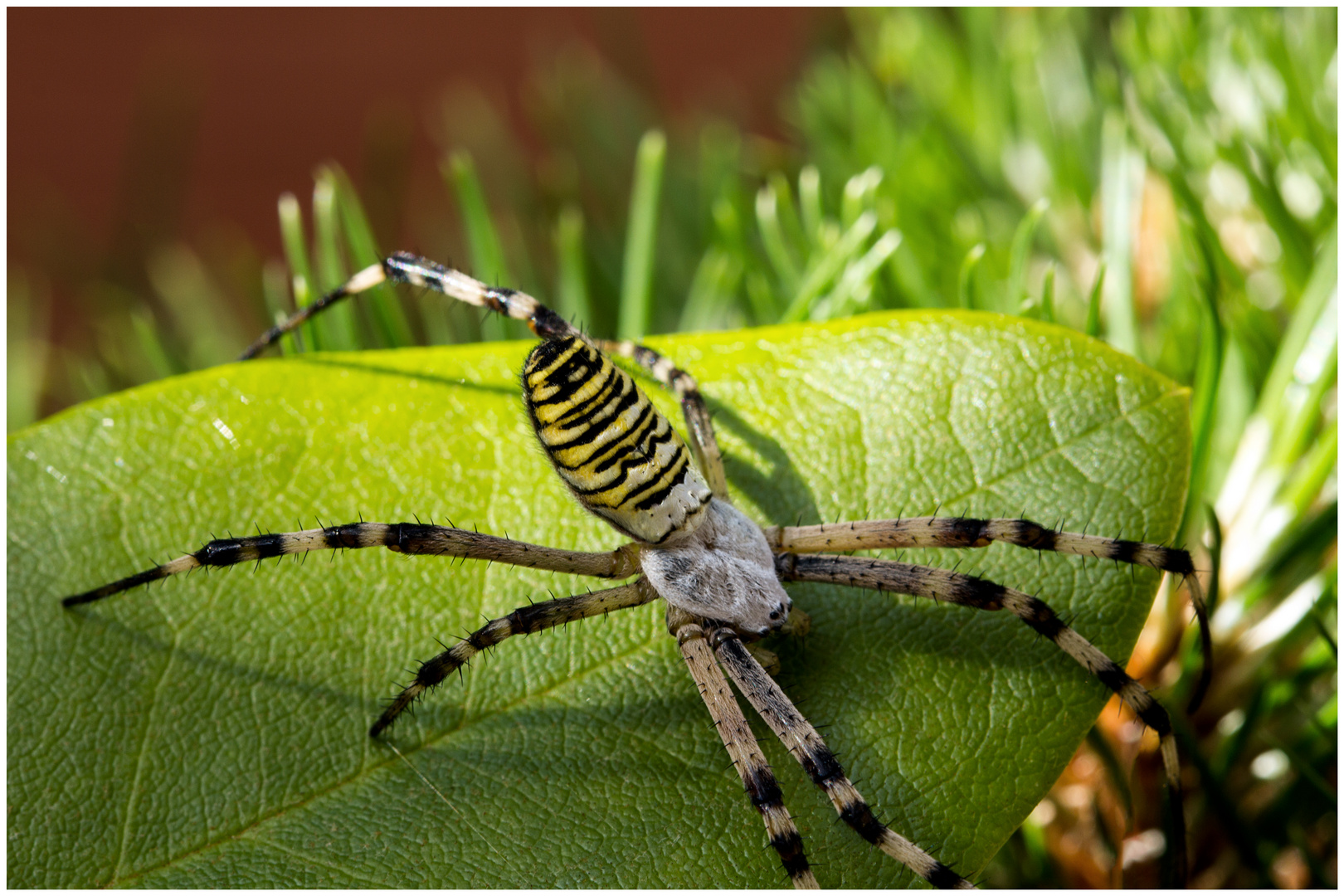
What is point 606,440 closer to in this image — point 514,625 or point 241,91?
point 514,625

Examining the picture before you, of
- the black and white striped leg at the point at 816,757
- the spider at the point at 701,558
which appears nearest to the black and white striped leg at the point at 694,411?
the spider at the point at 701,558

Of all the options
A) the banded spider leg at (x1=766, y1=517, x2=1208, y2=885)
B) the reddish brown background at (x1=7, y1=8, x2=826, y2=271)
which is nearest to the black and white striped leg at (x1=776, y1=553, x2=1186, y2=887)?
the banded spider leg at (x1=766, y1=517, x2=1208, y2=885)

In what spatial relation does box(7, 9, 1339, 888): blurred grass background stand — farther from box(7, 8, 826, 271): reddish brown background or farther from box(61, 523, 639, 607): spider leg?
box(7, 8, 826, 271): reddish brown background

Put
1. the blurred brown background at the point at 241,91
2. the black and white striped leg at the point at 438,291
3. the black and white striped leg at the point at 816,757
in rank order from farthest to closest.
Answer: the blurred brown background at the point at 241,91 → the black and white striped leg at the point at 438,291 → the black and white striped leg at the point at 816,757

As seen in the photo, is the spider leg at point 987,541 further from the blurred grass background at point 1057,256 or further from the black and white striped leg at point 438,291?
the black and white striped leg at point 438,291

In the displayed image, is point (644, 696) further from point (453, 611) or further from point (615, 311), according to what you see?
point (615, 311)

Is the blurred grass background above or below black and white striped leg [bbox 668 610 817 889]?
above

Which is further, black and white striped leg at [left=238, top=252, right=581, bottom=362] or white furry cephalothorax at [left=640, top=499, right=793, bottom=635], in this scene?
black and white striped leg at [left=238, top=252, right=581, bottom=362]
